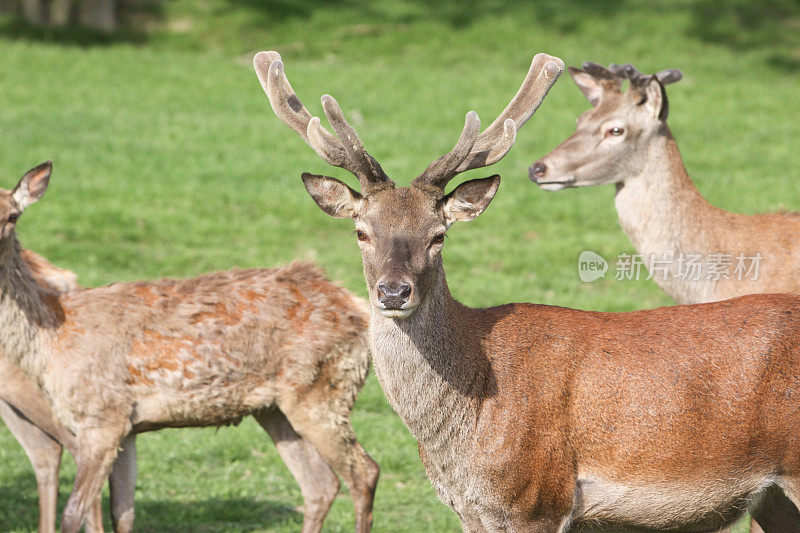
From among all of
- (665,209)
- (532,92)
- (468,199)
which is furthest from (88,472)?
(665,209)

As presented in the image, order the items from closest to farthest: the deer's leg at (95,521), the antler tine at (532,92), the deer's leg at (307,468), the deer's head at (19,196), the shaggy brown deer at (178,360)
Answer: the antler tine at (532,92)
the shaggy brown deer at (178,360)
the deer's head at (19,196)
the deer's leg at (95,521)
the deer's leg at (307,468)

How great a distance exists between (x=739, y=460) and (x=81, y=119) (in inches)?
491

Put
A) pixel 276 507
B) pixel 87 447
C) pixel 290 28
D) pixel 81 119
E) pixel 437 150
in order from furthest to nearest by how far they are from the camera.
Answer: pixel 290 28 → pixel 81 119 → pixel 437 150 → pixel 276 507 → pixel 87 447

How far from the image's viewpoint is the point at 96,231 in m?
11.6

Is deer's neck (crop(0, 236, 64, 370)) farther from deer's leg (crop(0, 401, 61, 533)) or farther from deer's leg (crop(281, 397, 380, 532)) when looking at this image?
deer's leg (crop(281, 397, 380, 532))

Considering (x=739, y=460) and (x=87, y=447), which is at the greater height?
(x=739, y=460)

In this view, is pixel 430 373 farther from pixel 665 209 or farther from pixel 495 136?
pixel 665 209

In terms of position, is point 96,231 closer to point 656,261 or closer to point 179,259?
point 179,259

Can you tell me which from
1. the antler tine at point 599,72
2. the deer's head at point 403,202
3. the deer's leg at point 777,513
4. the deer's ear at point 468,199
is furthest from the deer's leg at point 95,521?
the antler tine at point 599,72

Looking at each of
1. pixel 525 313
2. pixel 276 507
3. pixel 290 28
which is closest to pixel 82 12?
pixel 290 28

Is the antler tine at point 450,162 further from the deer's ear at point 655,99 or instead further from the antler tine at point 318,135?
the deer's ear at point 655,99

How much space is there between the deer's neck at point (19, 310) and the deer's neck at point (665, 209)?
11.9 feet

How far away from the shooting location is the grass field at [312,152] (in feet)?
24.4

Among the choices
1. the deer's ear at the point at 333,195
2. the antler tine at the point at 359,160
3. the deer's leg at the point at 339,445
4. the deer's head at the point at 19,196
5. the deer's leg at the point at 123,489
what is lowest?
the deer's leg at the point at 123,489
